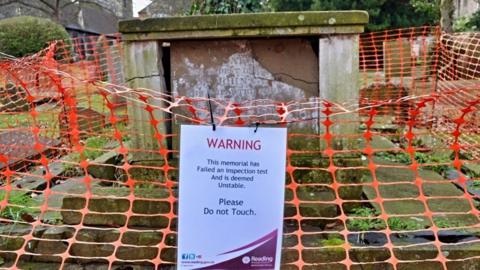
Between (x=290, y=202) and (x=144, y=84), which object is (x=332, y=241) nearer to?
Answer: (x=290, y=202)

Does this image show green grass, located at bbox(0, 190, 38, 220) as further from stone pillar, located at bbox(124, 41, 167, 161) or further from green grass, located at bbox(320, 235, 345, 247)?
green grass, located at bbox(320, 235, 345, 247)

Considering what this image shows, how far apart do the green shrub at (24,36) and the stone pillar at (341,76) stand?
1463 centimetres

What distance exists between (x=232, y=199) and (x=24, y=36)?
16324 mm

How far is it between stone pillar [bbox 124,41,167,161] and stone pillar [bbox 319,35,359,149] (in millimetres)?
1200

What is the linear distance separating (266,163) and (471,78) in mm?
5752

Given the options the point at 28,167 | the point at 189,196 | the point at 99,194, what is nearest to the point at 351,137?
the point at 189,196

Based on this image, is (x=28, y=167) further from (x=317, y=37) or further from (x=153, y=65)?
(x=317, y=37)

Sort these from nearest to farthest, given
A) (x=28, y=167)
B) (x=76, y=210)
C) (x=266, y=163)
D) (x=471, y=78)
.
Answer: (x=266, y=163) → (x=76, y=210) → (x=28, y=167) → (x=471, y=78)

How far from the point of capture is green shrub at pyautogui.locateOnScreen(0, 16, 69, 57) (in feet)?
51.6

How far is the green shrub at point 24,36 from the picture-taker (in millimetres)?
15734

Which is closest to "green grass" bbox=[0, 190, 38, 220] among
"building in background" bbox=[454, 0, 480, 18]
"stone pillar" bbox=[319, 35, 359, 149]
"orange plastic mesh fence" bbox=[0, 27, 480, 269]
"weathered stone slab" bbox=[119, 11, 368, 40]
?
"orange plastic mesh fence" bbox=[0, 27, 480, 269]

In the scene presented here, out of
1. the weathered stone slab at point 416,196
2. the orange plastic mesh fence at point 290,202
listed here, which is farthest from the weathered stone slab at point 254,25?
the weathered stone slab at point 416,196

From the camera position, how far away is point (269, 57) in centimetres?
332

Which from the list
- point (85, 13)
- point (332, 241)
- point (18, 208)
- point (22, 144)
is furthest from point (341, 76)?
point (85, 13)
